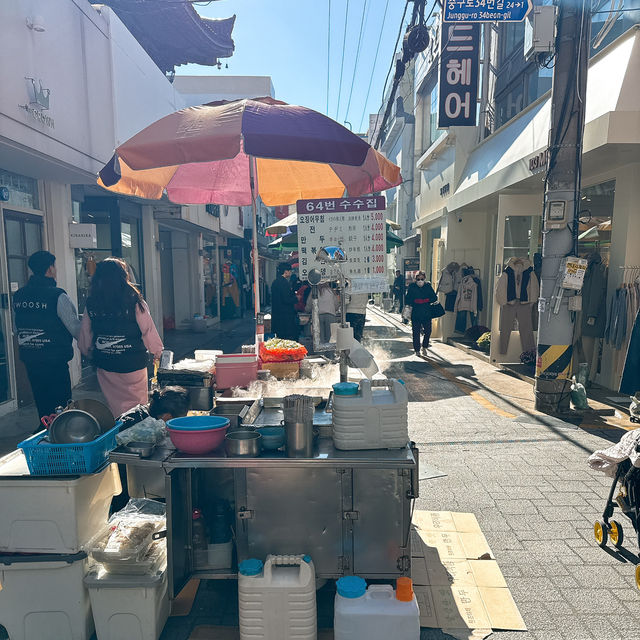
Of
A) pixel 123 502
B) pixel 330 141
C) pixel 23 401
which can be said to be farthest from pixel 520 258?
pixel 23 401

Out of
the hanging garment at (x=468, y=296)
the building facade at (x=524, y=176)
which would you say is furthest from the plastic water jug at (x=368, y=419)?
the hanging garment at (x=468, y=296)

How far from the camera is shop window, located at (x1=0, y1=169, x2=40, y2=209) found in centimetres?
679

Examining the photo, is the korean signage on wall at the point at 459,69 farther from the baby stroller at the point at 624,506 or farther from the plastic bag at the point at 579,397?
the baby stroller at the point at 624,506

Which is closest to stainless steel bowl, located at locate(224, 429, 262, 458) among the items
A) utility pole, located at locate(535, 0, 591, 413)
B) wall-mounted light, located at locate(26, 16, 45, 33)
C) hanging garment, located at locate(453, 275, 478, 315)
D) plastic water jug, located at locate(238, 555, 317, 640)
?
plastic water jug, located at locate(238, 555, 317, 640)

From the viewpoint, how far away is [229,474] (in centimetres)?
316

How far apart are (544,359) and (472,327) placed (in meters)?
5.89

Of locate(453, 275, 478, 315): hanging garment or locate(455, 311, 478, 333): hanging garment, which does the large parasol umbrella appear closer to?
locate(453, 275, 478, 315): hanging garment

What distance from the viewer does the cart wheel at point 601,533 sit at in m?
3.41

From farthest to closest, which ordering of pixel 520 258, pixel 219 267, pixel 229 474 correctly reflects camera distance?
1. pixel 219 267
2. pixel 520 258
3. pixel 229 474

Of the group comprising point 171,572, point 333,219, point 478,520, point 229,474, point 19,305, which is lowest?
point 478,520

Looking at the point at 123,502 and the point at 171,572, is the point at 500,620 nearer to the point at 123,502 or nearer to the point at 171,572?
the point at 171,572

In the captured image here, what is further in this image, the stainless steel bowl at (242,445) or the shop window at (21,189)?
the shop window at (21,189)

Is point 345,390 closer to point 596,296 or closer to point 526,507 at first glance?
point 526,507

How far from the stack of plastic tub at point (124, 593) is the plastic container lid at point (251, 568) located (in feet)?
1.54
